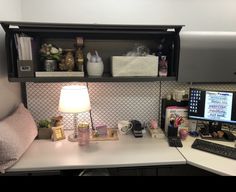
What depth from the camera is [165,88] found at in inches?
78.3

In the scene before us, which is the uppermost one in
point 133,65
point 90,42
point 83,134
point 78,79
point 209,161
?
point 90,42

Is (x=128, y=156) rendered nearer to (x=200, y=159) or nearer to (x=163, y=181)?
(x=200, y=159)

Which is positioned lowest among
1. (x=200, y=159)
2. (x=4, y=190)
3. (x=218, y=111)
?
(x=200, y=159)

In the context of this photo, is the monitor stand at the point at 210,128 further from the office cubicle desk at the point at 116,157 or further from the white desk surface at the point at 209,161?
the white desk surface at the point at 209,161

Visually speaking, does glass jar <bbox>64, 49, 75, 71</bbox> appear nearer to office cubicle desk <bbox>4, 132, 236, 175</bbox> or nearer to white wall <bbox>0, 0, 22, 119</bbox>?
white wall <bbox>0, 0, 22, 119</bbox>

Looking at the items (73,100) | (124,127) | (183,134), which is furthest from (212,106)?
(73,100)

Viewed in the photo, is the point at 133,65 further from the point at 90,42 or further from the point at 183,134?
the point at 183,134

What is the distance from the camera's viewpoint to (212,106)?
181 cm

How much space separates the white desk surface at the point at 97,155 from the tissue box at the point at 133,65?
1.82 feet

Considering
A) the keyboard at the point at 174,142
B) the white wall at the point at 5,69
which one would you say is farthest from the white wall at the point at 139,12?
the keyboard at the point at 174,142

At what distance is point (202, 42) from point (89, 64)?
35.2 inches

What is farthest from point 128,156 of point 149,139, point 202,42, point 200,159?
point 202,42

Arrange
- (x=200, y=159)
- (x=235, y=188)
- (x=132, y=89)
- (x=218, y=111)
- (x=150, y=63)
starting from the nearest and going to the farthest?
(x=235, y=188) < (x=200, y=159) < (x=150, y=63) < (x=218, y=111) < (x=132, y=89)

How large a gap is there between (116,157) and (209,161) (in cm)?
62
